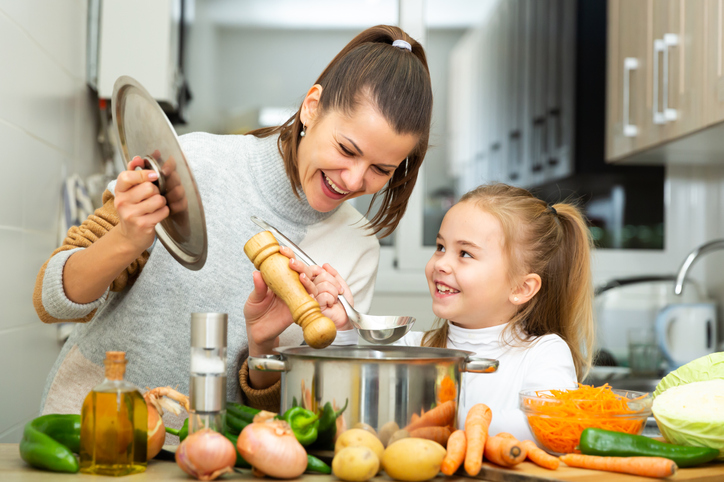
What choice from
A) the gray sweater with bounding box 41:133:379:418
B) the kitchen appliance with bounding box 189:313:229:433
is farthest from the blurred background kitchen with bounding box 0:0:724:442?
the kitchen appliance with bounding box 189:313:229:433

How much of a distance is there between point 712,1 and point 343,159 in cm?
137

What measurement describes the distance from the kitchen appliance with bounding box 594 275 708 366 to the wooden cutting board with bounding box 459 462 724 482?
2.04m

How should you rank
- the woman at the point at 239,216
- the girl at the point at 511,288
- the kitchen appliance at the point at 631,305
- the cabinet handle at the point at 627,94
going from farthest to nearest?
1. the kitchen appliance at the point at 631,305
2. the cabinet handle at the point at 627,94
3. the girl at the point at 511,288
4. the woman at the point at 239,216

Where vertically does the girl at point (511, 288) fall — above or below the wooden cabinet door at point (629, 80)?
below

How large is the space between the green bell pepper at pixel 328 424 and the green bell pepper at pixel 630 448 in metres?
0.28

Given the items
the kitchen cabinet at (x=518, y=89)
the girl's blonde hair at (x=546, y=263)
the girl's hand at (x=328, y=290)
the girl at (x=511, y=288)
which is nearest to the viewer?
the girl's hand at (x=328, y=290)

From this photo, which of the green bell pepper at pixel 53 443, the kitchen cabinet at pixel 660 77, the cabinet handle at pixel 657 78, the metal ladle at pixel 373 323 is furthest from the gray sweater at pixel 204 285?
the cabinet handle at pixel 657 78

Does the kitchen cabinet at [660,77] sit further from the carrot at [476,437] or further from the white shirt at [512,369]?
the carrot at [476,437]

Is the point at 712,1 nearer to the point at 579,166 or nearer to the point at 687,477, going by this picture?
the point at 579,166

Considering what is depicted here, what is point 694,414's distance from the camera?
818 millimetres

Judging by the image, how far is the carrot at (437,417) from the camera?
2.31 ft

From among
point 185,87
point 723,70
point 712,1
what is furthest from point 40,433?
point 185,87

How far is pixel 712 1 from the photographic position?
187 centimetres

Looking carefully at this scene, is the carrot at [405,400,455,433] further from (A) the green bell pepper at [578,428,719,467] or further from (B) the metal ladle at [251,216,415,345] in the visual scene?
(B) the metal ladle at [251,216,415,345]
